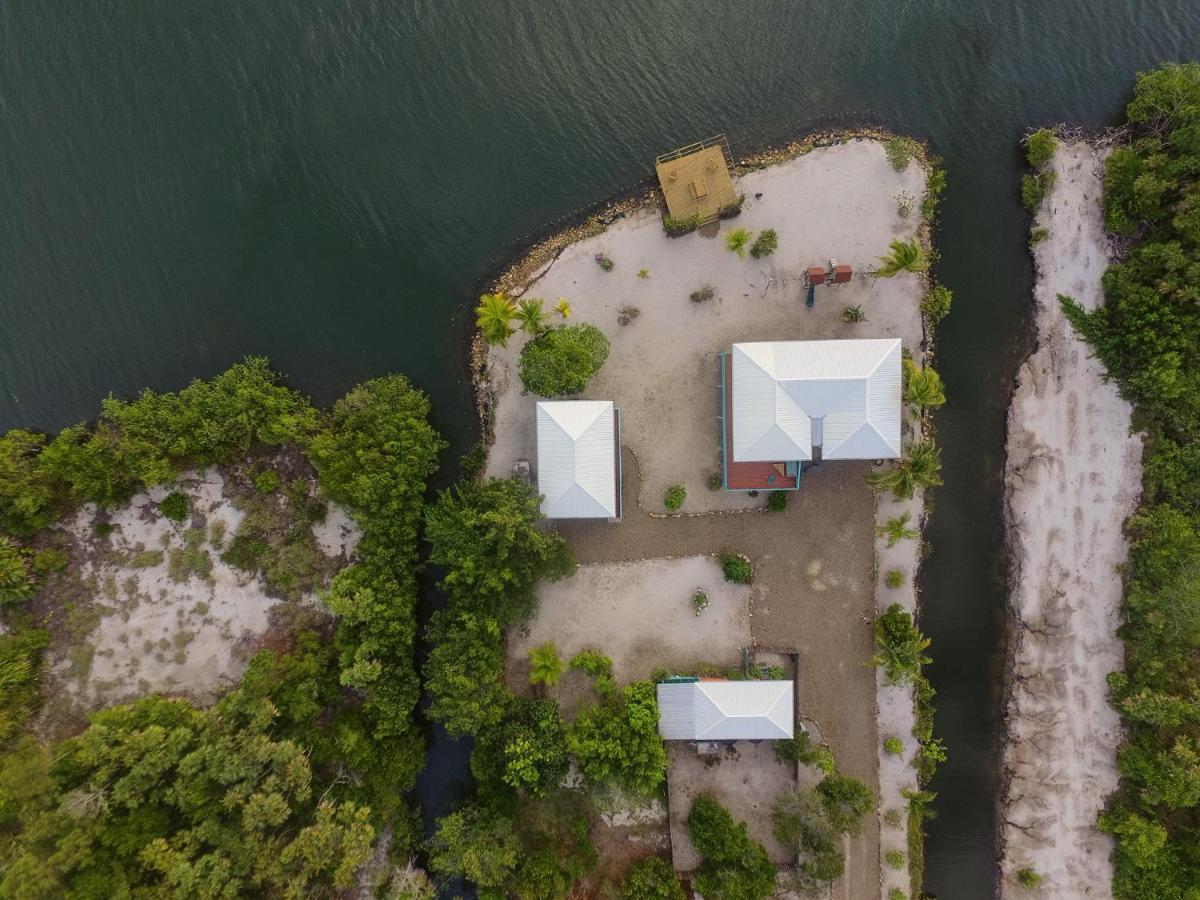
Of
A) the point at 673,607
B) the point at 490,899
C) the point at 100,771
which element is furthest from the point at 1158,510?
the point at 100,771

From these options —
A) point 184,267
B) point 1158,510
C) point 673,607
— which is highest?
point 184,267

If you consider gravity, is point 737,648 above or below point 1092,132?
below

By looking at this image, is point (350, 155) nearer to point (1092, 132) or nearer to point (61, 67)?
point (61, 67)

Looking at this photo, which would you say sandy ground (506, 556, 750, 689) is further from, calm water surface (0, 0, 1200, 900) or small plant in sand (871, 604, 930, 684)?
calm water surface (0, 0, 1200, 900)

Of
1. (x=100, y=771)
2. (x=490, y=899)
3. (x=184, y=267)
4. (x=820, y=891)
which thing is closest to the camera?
(x=100, y=771)

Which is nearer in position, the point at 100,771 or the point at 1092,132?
the point at 100,771

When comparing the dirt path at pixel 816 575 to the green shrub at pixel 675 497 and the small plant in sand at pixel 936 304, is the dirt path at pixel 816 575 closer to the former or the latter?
the green shrub at pixel 675 497

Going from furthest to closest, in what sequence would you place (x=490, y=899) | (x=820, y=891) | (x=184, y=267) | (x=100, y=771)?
(x=184, y=267), (x=820, y=891), (x=490, y=899), (x=100, y=771)

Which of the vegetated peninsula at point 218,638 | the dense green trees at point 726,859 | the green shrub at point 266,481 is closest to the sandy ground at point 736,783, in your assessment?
the dense green trees at point 726,859
